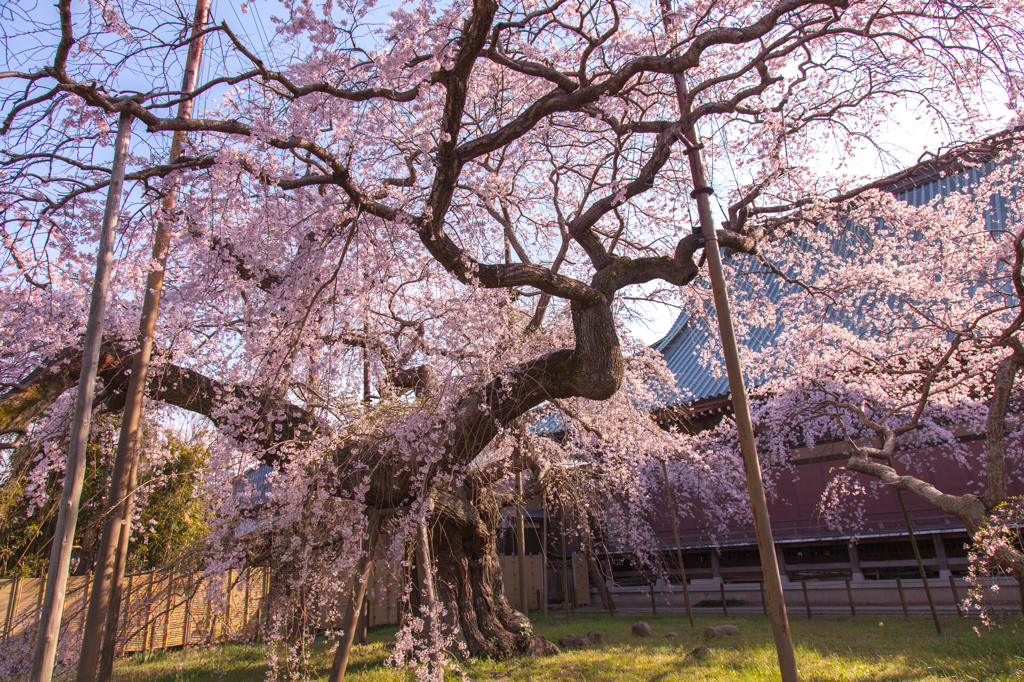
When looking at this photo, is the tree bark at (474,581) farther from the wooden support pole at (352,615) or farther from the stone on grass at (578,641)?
the wooden support pole at (352,615)

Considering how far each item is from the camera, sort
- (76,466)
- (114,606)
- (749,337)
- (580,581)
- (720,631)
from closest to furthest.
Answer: (76,466) → (114,606) → (720,631) → (749,337) → (580,581)

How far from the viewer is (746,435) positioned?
3.57 meters

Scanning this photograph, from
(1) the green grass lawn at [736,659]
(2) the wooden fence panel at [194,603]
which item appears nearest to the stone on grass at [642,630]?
(1) the green grass lawn at [736,659]

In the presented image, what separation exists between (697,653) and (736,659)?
512 mm

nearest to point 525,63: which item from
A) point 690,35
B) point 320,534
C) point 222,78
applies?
point 690,35

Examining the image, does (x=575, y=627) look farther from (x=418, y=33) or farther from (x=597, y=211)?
(x=418, y=33)

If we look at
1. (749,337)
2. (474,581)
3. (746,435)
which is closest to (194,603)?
(474,581)

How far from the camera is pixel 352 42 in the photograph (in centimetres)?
490

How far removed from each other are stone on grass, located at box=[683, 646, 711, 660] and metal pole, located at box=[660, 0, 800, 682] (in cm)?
335

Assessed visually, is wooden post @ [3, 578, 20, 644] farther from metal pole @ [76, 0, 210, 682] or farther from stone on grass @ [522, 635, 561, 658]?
stone on grass @ [522, 635, 561, 658]

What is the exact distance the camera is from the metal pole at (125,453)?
4.39m

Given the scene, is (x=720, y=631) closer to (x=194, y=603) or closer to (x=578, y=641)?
(x=578, y=641)

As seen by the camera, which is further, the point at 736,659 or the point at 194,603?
the point at 194,603

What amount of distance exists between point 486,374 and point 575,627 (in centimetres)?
670
